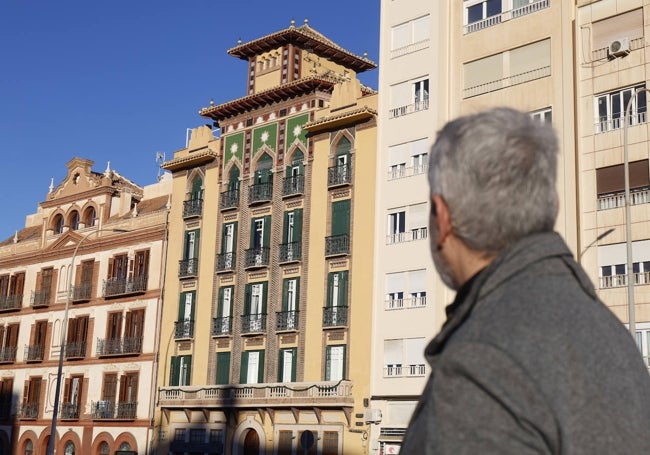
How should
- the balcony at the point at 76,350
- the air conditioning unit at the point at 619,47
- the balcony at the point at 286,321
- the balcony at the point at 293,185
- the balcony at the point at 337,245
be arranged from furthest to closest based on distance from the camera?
1. the balcony at the point at 76,350
2. the balcony at the point at 293,185
3. the balcony at the point at 286,321
4. the balcony at the point at 337,245
5. the air conditioning unit at the point at 619,47

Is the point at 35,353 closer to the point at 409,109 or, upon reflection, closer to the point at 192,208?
the point at 192,208

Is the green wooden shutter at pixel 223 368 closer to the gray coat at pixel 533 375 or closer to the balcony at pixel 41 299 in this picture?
the balcony at pixel 41 299

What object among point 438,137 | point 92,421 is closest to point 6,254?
point 92,421

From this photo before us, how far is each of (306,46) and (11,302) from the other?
23.3 meters

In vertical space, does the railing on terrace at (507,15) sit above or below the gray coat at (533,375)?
above

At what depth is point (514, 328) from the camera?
1.95 metres

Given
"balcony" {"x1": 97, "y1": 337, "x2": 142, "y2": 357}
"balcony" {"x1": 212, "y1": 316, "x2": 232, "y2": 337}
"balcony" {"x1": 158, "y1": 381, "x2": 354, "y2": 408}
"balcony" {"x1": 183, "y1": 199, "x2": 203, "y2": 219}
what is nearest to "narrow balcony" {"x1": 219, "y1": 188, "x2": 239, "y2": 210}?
"balcony" {"x1": 183, "y1": 199, "x2": 203, "y2": 219}

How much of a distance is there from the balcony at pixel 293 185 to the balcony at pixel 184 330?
8015 mm

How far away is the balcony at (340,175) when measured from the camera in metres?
39.5

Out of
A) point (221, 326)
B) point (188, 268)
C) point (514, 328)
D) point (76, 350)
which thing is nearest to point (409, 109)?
point (221, 326)

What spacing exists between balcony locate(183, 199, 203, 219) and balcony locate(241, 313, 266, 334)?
6.51 metres

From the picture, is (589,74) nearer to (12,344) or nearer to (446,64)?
(446,64)

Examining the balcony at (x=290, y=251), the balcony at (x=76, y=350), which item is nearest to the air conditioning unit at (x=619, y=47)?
the balcony at (x=290, y=251)

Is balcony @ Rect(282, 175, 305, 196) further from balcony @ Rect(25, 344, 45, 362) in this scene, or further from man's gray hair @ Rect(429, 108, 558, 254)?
man's gray hair @ Rect(429, 108, 558, 254)
